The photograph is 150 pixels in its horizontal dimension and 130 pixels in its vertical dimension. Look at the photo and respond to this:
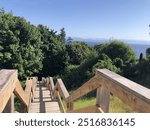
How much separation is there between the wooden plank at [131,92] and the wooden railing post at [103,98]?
0.21 m

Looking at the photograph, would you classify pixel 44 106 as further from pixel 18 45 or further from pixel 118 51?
pixel 18 45

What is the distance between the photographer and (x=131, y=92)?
6.28 ft

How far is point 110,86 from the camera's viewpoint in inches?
95.3

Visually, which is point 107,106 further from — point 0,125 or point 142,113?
point 0,125

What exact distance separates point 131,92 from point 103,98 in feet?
3.05

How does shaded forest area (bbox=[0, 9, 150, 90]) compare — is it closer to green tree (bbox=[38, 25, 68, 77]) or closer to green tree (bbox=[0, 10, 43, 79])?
green tree (bbox=[0, 10, 43, 79])

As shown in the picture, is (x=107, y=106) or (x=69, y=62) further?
(x=69, y=62)

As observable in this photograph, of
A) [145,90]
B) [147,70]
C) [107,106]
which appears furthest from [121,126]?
[147,70]

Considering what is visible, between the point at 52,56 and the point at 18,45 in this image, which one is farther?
the point at 52,56

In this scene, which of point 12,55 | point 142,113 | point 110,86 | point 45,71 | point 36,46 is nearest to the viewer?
point 142,113

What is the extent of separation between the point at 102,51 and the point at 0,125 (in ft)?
79.8

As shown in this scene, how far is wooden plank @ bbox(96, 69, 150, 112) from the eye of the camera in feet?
5.75

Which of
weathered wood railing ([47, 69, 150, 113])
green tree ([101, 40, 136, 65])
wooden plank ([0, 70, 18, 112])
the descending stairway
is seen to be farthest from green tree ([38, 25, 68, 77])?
wooden plank ([0, 70, 18, 112])

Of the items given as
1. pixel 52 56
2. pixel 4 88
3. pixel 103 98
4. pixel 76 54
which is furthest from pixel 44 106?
pixel 76 54
